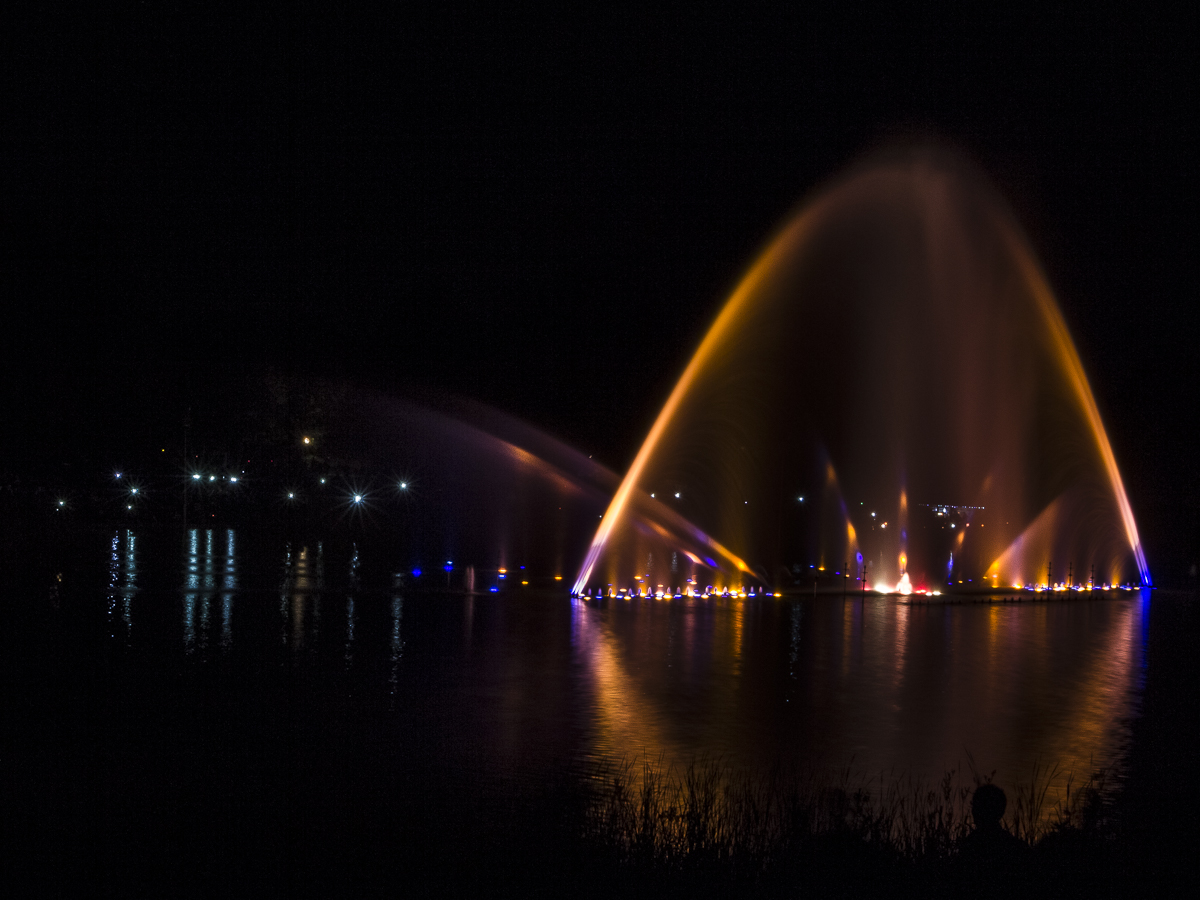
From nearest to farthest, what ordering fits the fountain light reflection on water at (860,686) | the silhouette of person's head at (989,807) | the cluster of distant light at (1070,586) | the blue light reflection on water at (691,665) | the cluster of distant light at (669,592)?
the silhouette of person's head at (989,807) → the fountain light reflection on water at (860,686) → the blue light reflection on water at (691,665) → the cluster of distant light at (669,592) → the cluster of distant light at (1070,586)

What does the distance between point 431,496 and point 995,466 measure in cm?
3684

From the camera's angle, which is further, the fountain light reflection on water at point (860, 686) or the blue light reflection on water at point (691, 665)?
the blue light reflection on water at point (691, 665)

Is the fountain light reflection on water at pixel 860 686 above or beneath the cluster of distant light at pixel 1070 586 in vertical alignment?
beneath

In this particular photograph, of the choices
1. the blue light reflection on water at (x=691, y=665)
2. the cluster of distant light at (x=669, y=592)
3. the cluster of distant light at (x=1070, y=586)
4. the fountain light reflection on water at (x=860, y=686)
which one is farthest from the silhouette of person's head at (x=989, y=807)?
the cluster of distant light at (x=1070, y=586)

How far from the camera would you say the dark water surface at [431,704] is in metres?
7.26

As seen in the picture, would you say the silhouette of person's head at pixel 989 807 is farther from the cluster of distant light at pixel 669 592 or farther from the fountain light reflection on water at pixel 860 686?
the cluster of distant light at pixel 669 592

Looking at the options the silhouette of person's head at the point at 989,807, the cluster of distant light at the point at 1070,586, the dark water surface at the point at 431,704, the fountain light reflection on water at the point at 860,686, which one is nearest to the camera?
the silhouette of person's head at the point at 989,807

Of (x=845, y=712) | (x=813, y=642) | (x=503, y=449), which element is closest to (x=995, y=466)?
(x=813, y=642)

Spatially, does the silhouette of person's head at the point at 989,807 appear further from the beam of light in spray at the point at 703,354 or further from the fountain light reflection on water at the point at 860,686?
the beam of light in spray at the point at 703,354

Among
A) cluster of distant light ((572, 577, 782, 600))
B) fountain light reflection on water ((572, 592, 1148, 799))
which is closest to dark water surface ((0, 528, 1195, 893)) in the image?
fountain light reflection on water ((572, 592, 1148, 799))

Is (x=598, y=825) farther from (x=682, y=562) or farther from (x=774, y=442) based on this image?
(x=774, y=442)

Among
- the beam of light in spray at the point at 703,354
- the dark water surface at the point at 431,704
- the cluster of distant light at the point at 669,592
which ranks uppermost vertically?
the beam of light in spray at the point at 703,354

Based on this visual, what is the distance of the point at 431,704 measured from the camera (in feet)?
38.4

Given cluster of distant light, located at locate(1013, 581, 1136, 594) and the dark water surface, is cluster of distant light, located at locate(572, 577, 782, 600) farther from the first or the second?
cluster of distant light, located at locate(1013, 581, 1136, 594)
